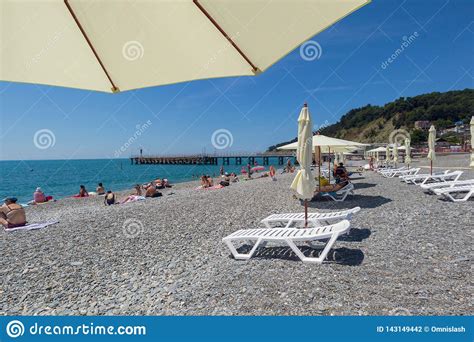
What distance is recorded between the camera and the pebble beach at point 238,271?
3.29 m

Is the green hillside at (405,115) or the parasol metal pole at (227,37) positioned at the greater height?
the green hillside at (405,115)

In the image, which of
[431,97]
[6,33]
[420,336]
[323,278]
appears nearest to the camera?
[6,33]

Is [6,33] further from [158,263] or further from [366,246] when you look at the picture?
[366,246]

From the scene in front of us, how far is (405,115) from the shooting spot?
106125mm

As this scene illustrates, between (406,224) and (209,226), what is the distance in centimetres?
409

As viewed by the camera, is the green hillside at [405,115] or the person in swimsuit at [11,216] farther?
the green hillside at [405,115]

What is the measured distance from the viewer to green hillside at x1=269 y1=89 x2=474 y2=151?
88.2 metres

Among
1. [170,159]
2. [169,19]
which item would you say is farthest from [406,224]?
[170,159]

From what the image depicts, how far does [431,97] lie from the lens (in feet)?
349

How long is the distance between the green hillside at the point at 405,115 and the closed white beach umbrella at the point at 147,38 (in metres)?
72.9

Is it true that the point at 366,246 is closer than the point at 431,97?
Yes

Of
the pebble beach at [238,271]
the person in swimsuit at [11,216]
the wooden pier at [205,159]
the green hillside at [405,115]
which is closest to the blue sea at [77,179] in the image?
the wooden pier at [205,159]

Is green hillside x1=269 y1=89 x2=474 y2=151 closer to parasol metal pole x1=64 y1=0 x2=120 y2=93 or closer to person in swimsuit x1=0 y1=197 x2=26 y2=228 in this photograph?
person in swimsuit x1=0 y1=197 x2=26 y2=228

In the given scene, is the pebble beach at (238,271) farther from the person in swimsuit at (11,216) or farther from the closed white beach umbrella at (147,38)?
the closed white beach umbrella at (147,38)
